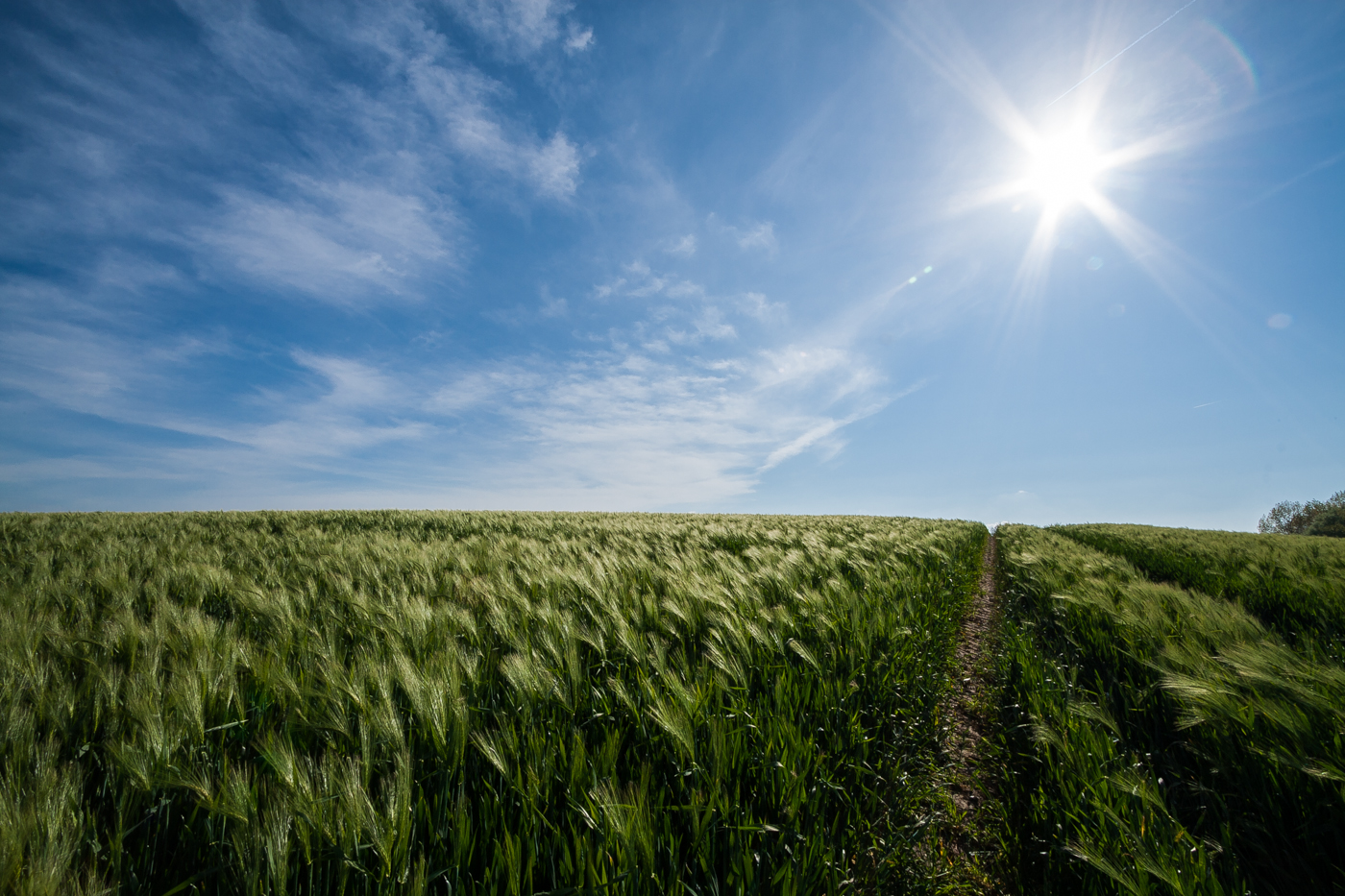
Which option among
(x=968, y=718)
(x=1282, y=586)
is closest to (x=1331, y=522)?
(x=1282, y=586)

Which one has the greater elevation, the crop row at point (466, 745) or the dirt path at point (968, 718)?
the crop row at point (466, 745)

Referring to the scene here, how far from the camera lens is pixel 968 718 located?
3.39 metres

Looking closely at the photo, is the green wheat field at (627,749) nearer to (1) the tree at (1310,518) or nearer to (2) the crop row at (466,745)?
(2) the crop row at (466,745)

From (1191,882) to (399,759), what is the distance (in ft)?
7.35

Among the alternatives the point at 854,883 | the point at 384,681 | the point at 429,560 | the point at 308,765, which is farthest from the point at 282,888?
the point at 429,560

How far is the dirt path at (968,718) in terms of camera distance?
252 centimetres

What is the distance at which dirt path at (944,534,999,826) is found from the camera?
2.52 metres

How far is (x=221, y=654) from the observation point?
2.12 m

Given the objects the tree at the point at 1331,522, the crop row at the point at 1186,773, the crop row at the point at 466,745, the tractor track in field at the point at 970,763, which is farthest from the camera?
the tree at the point at 1331,522

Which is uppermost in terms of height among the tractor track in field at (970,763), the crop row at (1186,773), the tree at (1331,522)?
the tree at (1331,522)

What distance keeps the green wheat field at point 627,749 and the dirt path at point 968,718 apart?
42 mm

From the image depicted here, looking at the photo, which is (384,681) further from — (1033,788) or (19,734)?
(1033,788)

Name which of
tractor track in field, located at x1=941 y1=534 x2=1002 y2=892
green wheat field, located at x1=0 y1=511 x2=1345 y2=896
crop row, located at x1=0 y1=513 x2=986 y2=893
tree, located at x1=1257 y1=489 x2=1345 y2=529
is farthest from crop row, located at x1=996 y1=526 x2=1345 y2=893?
tree, located at x1=1257 y1=489 x2=1345 y2=529

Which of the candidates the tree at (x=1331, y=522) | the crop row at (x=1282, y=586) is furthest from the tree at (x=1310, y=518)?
the crop row at (x=1282, y=586)
